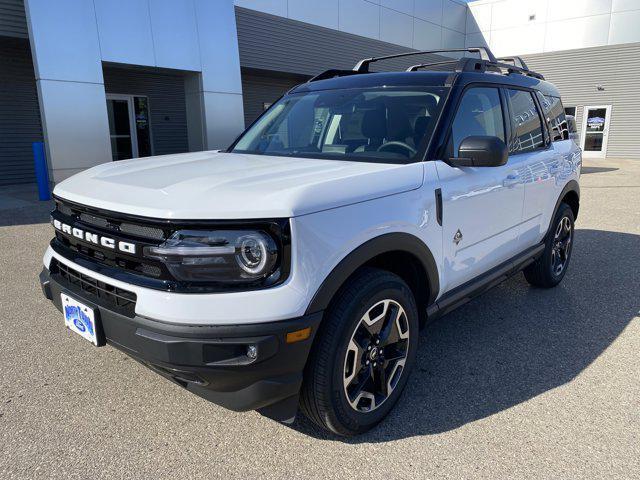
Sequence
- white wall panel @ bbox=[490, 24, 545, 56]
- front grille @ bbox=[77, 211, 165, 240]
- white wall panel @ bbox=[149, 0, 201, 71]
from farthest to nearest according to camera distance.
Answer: white wall panel @ bbox=[490, 24, 545, 56] < white wall panel @ bbox=[149, 0, 201, 71] < front grille @ bbox=[77, 211, 165, 240]

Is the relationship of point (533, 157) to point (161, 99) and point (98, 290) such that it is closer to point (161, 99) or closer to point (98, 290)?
point (98, 290)

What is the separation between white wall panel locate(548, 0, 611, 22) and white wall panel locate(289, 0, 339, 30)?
36.7ft

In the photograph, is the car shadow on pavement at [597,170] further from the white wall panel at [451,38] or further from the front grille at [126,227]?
the front grille at [126,227]

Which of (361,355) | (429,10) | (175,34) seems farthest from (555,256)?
(429,10)

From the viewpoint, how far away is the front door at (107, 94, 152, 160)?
Answer: 14586mm

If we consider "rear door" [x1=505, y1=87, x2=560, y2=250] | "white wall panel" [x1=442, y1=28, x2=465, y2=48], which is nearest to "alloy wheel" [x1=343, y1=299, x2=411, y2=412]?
"rear door" [x1=505, y1=87, x2=560, y2=250]

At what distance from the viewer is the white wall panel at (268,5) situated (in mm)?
15238

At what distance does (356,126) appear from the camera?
122 inches

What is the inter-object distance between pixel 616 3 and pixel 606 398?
949 inches

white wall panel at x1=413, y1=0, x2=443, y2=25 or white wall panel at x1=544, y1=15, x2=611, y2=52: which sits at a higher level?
white wall panel at x1=413, y1=0, x2=443, y2=25

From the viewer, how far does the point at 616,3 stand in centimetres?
2108

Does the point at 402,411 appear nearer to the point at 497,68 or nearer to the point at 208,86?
the point at 497,68

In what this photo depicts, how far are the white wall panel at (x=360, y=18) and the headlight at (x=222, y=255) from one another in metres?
18.2

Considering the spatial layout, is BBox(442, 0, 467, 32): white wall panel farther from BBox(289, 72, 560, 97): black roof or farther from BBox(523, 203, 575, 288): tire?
BBox(289, 72, 560, 97): black roof
